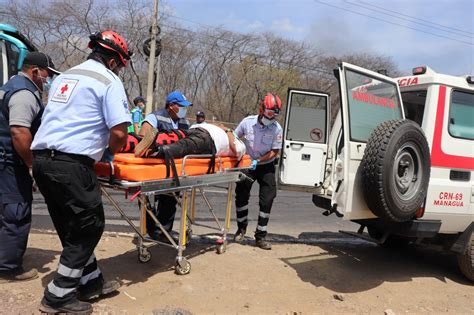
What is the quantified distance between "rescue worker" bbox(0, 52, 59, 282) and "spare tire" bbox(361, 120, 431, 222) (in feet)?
9.92

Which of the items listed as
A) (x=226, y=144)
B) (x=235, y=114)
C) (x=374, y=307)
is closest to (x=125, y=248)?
(x=226, y=144)

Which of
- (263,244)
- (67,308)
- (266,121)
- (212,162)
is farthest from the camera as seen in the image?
(266,121)

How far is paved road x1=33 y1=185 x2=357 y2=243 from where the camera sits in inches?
249

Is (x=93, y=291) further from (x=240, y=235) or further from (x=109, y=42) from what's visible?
(x=240, y=235)

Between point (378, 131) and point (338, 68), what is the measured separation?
0.73 meters

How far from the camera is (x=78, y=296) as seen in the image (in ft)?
11.3

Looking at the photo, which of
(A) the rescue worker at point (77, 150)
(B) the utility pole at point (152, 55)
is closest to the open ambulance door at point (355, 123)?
(A) the rescue worker at point (77, 150)

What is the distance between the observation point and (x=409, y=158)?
4.14 m

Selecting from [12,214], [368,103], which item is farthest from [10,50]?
[368,103]

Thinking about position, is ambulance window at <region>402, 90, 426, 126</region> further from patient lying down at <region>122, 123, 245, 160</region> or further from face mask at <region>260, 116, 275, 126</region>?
patient lying down at <region>122, 123, 245, 160</region>

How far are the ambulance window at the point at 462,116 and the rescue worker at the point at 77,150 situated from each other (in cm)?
352

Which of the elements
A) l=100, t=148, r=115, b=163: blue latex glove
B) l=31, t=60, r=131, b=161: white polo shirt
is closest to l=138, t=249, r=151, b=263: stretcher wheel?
l=100, t=148, r=115, b=163: blue latex glove

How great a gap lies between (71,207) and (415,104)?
411cm

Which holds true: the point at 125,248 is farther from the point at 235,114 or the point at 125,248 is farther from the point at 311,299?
the point at 235,114
